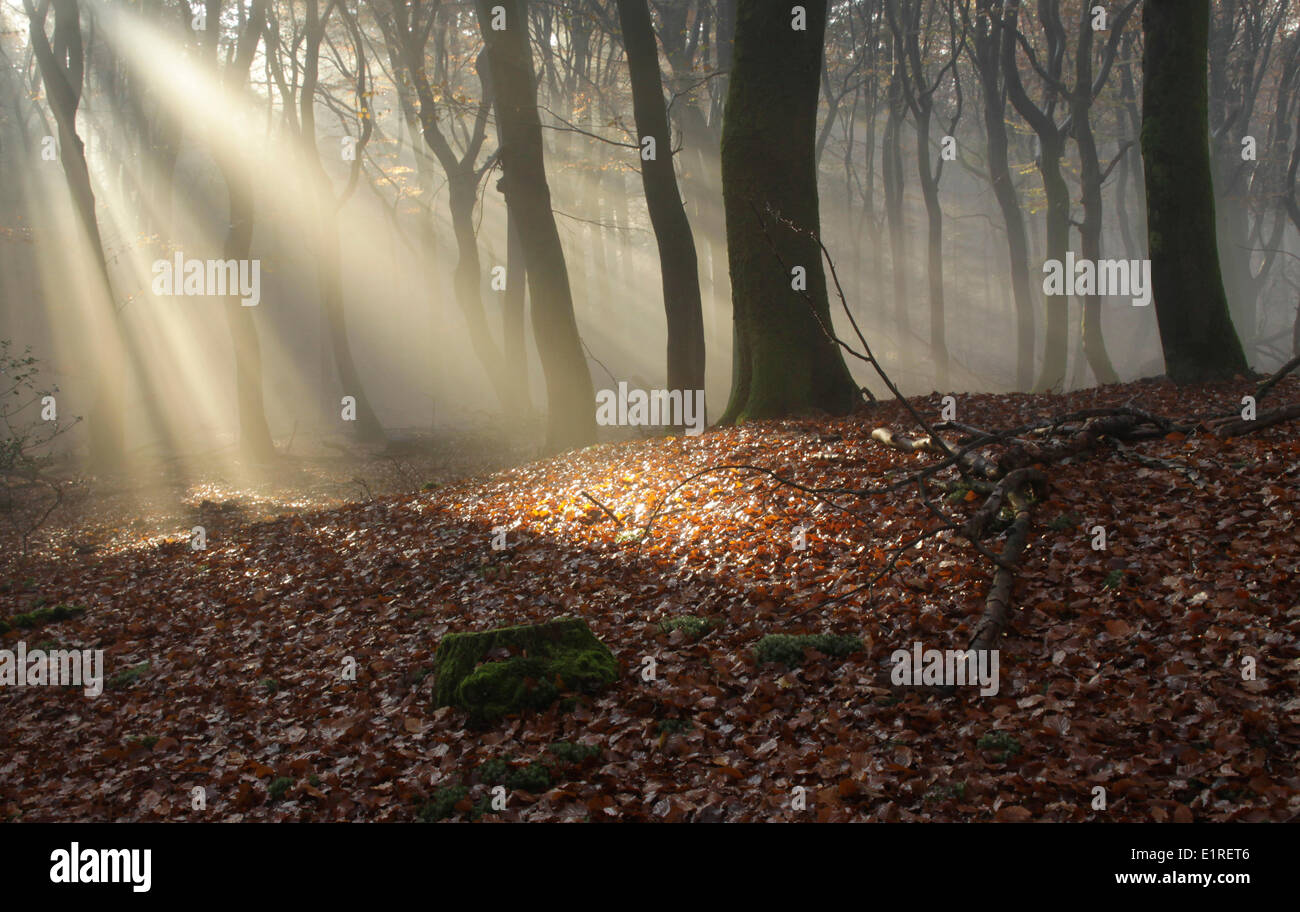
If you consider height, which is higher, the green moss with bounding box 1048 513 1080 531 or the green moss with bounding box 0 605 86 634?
the green moss with bounding box 1048 513 1080 531

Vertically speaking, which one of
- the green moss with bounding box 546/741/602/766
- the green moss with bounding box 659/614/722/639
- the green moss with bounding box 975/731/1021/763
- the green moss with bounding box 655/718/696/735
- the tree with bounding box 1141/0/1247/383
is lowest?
the green moss with bounding box 546/741/602/766

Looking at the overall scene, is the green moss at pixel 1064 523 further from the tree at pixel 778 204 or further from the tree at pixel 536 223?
the tree at pixel 536 223

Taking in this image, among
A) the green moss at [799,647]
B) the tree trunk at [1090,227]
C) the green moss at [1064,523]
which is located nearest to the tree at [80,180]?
the green moss at [799,647]

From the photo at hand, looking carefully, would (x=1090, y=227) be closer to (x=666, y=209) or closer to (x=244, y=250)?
(x=666, y=209)

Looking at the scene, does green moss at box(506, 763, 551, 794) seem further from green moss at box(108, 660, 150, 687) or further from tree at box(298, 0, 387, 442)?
tree at box(298, 0, 387, 442)

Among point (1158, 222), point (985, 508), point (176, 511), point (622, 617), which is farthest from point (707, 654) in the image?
point (176, 511)

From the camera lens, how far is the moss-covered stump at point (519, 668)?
219 inches

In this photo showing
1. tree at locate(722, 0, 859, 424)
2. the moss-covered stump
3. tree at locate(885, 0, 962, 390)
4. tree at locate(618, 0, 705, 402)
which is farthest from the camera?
tree at locate(885, 0, 962, 390)

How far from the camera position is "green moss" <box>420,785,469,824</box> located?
4574mm

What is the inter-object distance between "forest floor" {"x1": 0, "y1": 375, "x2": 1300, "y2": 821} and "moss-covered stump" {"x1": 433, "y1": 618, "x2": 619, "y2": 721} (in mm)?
150

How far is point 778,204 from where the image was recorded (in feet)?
35.2

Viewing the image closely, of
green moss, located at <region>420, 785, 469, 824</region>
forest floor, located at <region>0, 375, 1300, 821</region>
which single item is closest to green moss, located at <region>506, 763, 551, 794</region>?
forest floor, located at <region>0, 375, 1300, 821</region>

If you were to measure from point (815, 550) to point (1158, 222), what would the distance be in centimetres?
653

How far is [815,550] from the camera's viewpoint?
7219 millimetres
